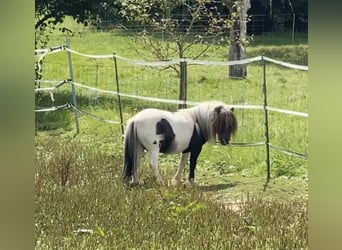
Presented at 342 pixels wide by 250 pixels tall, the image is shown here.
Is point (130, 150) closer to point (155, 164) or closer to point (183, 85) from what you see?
point (155, 164)

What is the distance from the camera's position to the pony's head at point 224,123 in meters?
3.54

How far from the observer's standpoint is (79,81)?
12.1 feet

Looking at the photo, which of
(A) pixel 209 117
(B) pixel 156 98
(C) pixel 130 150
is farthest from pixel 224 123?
(C) pixel 130 150

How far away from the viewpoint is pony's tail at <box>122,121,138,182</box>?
361cm

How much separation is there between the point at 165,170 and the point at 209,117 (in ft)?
1.25

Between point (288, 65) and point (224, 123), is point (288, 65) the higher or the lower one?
the higher one

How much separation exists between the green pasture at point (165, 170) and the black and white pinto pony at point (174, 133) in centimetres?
5

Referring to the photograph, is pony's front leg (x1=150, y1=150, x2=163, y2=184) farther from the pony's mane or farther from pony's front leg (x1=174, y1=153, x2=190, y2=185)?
the pony's mane

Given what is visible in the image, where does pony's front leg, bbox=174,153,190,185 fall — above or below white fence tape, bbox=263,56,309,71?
below

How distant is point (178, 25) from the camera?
3.54 meters

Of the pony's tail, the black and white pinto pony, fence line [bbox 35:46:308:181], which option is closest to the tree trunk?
fence line [bbox 35:46:308:181]
